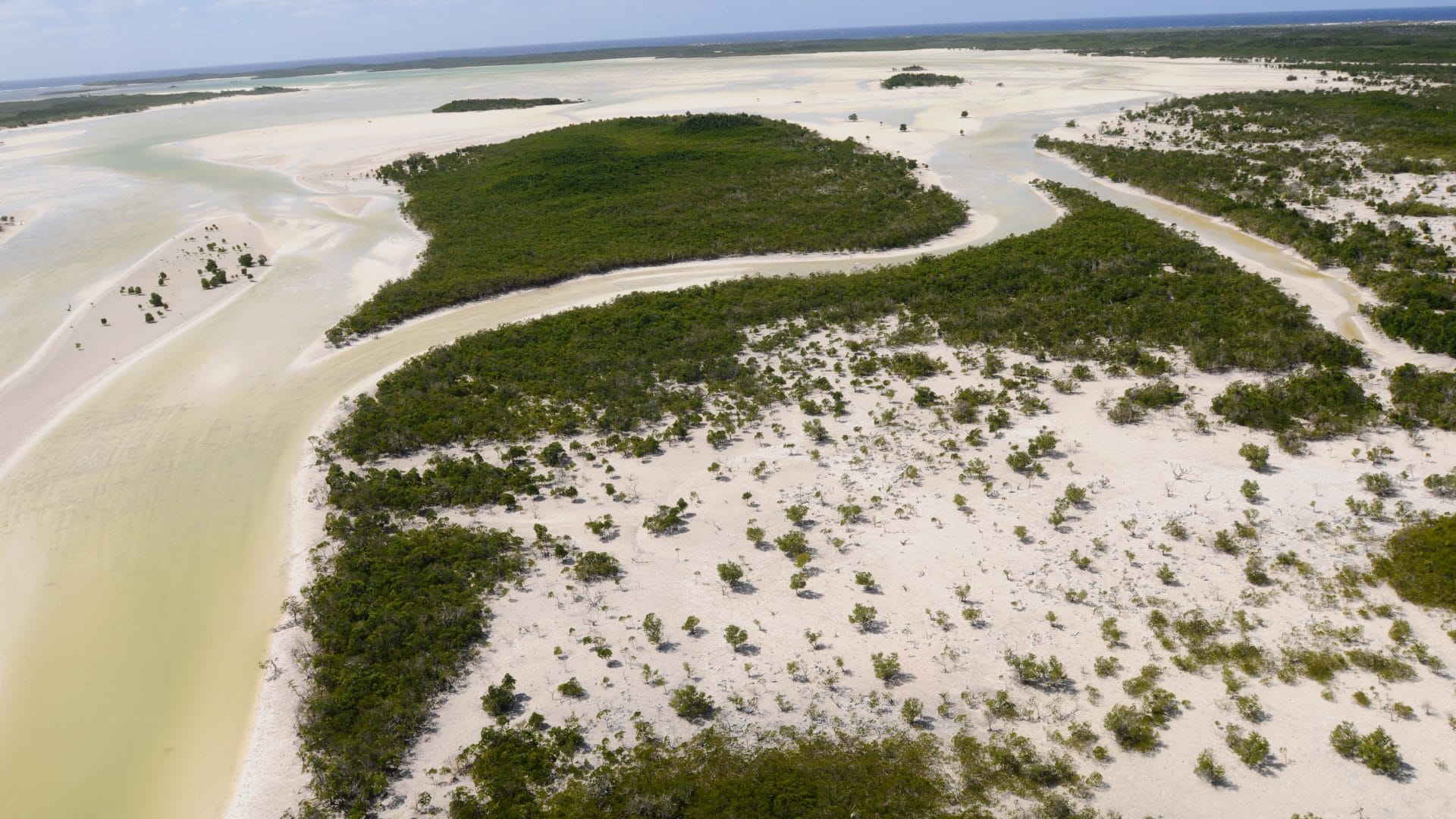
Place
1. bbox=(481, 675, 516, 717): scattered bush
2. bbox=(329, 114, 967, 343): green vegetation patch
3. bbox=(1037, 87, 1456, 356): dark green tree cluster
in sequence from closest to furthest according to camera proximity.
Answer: bbox=(481, 675, 516, 717): scattered bush
bbox=(1037, 87, 1456, 356): dark green tree cluster
bbox=(329, 114, 967, 343): green vegetation patch

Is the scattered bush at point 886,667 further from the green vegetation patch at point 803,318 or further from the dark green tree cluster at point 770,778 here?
the green vegetation patch at point 803,318

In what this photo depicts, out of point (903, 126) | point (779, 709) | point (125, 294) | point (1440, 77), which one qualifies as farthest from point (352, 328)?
point (1440, 77)

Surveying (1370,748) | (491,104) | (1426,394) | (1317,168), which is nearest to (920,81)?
(491,104)

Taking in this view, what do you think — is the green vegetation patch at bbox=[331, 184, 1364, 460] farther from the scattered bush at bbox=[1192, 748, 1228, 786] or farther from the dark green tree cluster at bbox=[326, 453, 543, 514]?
the scattered bush at bbox=[1192, 748, 1228, 786]

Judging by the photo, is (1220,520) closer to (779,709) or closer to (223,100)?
(779,709)

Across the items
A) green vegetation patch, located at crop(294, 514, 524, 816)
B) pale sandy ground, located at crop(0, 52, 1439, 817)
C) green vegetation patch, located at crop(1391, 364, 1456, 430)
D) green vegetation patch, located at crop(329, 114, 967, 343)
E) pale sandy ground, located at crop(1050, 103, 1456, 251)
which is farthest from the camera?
green vegetation patch, located at crop(329, 114, 967, 343)

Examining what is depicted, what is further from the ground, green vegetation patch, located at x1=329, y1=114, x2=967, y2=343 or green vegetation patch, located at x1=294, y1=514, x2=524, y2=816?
green vegetation patch, located at x1=329, y1=114, x2=967, y2=343

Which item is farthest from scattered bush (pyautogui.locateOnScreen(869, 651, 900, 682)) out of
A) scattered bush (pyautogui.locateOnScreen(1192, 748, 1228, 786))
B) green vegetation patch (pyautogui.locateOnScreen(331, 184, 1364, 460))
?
green vegetation patch (pyautogui.locateOnScreen(331, 184, 1364, 460))
